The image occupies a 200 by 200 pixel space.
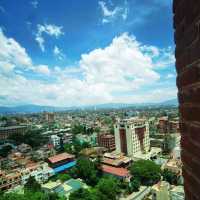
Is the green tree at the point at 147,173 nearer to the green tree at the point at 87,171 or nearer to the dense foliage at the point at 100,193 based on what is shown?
the green tree at the point at 87,171

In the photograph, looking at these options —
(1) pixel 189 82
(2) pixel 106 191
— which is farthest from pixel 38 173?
(1) pixel 189 82

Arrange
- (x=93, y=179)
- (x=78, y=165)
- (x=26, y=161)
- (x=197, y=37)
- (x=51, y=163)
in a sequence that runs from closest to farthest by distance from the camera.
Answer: (x=197, y=37), (x=93, y=179), (x=78, y=165), (x=51, y=163), (x=26, y=161)

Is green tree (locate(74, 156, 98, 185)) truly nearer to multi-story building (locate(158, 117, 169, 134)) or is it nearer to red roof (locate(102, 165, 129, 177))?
red roof (locate(102, 165, 129, 177))

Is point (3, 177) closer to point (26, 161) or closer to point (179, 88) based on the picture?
point (26, 161)

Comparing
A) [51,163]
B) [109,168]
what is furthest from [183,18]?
[51,163]

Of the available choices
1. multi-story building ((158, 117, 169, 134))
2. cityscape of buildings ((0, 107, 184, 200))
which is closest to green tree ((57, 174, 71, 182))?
cityscape of buildings ((0, 107, 184, 200))

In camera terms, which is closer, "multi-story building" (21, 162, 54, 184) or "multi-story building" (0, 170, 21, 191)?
"multi-story building" (0, 170, 21, 191)
